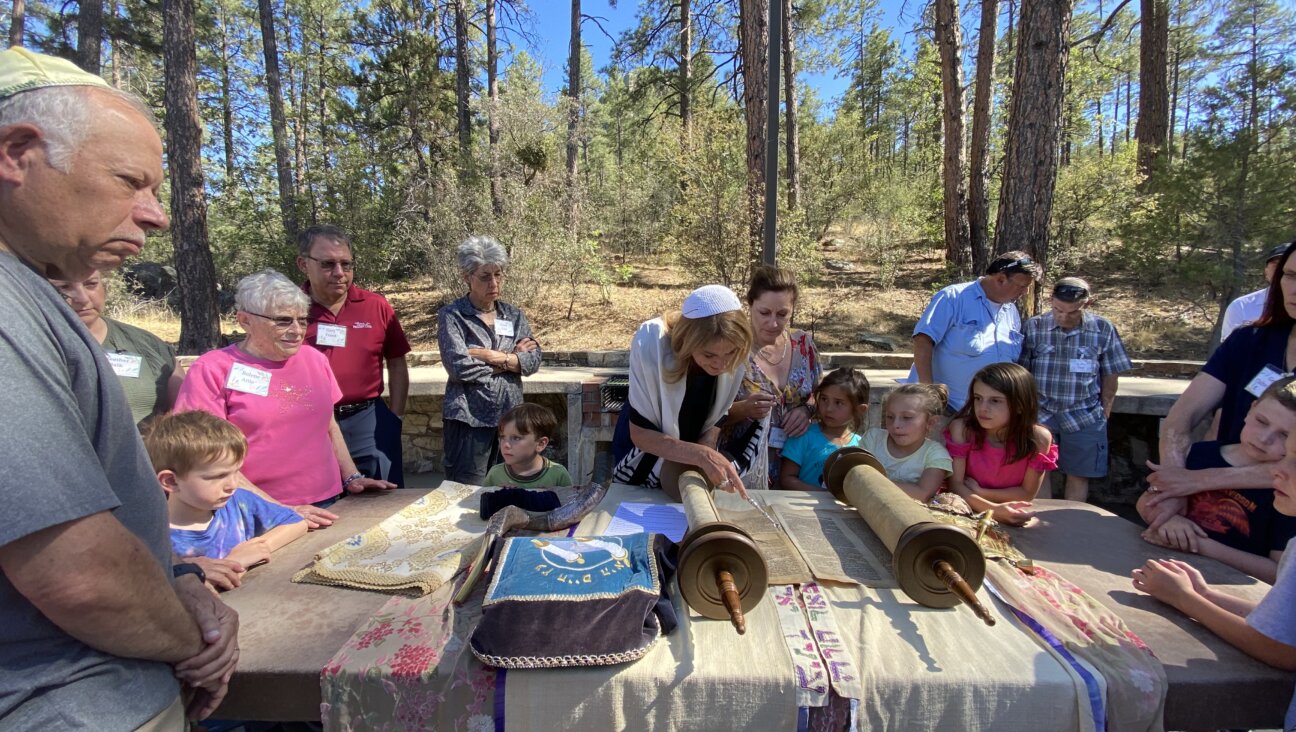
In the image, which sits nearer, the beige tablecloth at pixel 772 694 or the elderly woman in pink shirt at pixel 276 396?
the beige tablecloth at pixel 772 694

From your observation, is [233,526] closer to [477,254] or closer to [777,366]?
[477,254]

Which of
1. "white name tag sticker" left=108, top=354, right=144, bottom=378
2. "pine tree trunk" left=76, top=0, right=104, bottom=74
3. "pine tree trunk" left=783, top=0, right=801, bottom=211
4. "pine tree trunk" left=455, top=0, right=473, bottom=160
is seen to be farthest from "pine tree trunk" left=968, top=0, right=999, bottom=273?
"pine tree trunk" left=76, top=0, right=104, bottom=74

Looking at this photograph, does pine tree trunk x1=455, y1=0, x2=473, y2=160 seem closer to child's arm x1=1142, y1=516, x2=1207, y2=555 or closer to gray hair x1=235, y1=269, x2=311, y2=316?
gray hair x1=235, y1=269, x2=311, y2=316

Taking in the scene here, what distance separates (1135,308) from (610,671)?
11.6 meters

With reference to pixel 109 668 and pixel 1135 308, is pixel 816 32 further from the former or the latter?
pixel 109 668

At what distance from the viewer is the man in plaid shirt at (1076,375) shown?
3.37 metres

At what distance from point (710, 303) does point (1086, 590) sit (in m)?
1.26

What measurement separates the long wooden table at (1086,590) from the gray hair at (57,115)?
37.3 inches

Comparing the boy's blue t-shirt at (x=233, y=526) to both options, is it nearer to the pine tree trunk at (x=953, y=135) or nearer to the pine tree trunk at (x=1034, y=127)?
the pine tree trunk at (x=1034, y=127)

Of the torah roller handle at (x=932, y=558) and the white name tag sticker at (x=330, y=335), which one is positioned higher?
the white name tag sticker at (x=330, y=335)

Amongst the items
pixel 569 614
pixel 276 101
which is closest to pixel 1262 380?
pixel 569 614

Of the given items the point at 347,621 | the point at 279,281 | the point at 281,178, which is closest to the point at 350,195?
the point at 281,178

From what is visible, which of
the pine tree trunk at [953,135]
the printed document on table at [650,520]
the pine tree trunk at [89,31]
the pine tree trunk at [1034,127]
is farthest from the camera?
the pine tree trunk at [89,31]

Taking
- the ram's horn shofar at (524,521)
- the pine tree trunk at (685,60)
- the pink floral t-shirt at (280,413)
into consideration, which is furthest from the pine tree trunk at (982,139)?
the pink floral t-shirt at (280,413)
